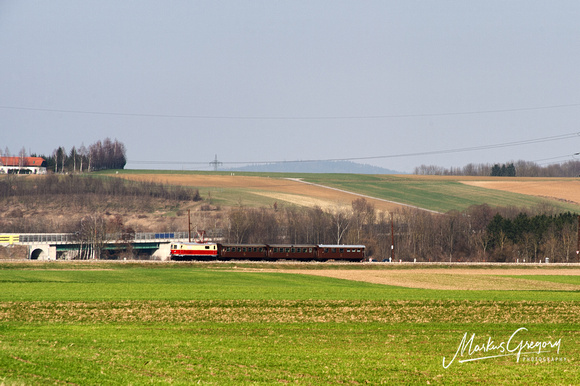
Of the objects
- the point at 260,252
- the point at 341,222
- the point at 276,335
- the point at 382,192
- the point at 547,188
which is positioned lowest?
the point at 260,252

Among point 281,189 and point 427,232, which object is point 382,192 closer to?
point 281,189

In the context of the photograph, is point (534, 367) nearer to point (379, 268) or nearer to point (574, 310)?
point (574, 310)

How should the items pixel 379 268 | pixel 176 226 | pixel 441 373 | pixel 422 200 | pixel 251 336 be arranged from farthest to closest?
pixel 422 200 < pixel 176 226 < pixel 379 268 < pixel 251 336 < pixel 441 373

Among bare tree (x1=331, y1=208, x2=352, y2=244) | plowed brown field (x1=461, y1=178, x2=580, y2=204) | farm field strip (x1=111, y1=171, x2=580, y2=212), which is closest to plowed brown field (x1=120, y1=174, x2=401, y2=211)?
farm field strip (x1=111, y1=171, x2=580, y2=212)

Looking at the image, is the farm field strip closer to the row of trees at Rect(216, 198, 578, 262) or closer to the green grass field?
the row of trees at Rect(216, 198, 578, 262)

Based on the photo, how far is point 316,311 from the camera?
34.9 meters

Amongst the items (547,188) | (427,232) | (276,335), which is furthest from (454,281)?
(547,188)

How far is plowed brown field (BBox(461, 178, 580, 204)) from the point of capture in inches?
6663

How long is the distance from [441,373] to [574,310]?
1844 centimetres

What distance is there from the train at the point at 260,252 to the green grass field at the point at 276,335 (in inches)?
1651

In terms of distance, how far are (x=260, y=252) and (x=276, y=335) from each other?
62.2m

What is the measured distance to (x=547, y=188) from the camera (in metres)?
183

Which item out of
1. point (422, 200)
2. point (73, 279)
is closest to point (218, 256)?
point (73, 279)
